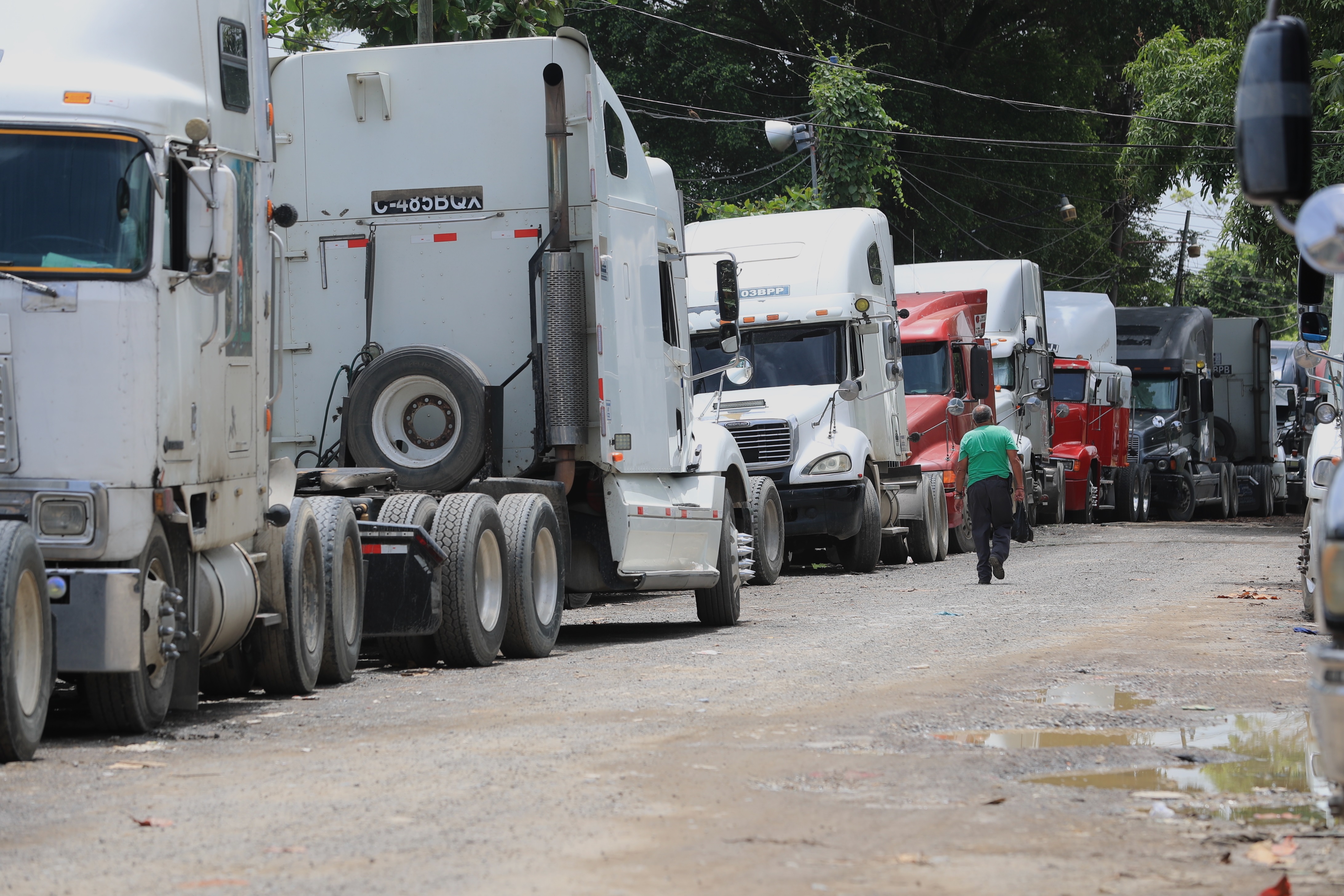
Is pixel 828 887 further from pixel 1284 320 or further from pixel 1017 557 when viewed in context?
pixel 1284 320

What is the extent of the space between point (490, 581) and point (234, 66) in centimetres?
369

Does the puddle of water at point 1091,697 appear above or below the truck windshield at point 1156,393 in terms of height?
below

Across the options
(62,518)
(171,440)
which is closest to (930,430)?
(171,440)

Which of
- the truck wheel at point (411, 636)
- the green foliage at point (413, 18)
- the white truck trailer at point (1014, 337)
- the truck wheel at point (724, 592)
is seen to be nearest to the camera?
the truck wheel at point (411, 636)

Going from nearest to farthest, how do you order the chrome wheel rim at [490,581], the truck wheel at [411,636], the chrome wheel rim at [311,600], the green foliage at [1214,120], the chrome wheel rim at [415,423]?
1. the chrome wheel rim at [311,600]
2. the truck wheel at [411,636]
3. the chrome wheel rim at [490,581]
4. the chrome wheel rim at [415,423]
5. the green foliage at [1214,120]

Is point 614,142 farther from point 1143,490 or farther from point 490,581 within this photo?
point 1143,490

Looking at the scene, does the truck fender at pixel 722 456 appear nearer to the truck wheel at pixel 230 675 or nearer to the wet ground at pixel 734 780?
the wet ground at pixel 734 780

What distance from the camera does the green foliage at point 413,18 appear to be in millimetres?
17703

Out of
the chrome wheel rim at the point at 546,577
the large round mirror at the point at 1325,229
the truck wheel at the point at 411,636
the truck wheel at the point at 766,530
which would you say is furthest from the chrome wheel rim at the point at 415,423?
the large round mirror at the point at 1325,229

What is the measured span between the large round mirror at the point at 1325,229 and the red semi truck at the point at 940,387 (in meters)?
18.4

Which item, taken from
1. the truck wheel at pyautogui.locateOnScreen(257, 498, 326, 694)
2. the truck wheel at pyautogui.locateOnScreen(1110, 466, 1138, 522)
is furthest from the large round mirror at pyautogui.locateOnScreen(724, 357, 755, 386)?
the truck wheel at pyautogui.locateOnScreen(1110, 466, 1138, 522)

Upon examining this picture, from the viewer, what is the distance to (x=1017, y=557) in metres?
22.3

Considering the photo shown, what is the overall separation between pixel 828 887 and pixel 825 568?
1696 cm

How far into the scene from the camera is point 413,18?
18531 millimetres
